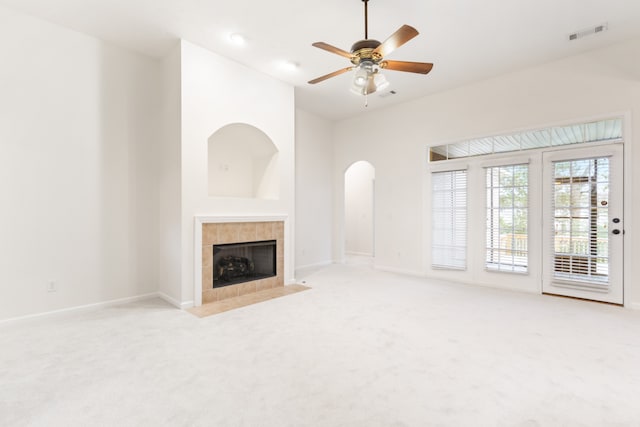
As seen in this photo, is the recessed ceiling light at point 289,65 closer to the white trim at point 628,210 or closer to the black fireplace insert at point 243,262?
the black fireplace insert at point 243,262

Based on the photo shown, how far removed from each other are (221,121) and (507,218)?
4.43m

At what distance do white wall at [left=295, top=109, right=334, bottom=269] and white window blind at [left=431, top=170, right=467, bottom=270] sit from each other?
2363 millimetres

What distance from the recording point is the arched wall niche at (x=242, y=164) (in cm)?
484

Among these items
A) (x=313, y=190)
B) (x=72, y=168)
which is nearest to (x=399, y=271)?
(x=313, y=190)

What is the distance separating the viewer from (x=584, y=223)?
3994mm

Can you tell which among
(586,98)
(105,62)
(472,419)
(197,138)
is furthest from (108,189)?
(586,98)

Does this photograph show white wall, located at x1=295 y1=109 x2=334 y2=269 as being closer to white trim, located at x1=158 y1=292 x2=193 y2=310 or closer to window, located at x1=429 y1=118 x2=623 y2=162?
window, located at x1=429 y1=118 x2=623 y2=162

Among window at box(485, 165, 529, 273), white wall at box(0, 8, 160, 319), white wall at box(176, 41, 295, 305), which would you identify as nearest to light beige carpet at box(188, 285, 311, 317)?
white wall at box(176, 41, 295, 305)

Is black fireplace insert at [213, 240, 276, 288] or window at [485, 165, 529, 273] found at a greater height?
window at [485, 165, 529, 273]

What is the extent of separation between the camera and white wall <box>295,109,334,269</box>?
631 cm

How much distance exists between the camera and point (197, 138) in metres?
3.85

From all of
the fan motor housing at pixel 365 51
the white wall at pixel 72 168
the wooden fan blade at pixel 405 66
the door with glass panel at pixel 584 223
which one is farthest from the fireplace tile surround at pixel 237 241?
the door with glass panel at pixel 584 223

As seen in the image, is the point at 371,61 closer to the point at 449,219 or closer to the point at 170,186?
the point at 170,186

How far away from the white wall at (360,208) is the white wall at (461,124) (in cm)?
172
